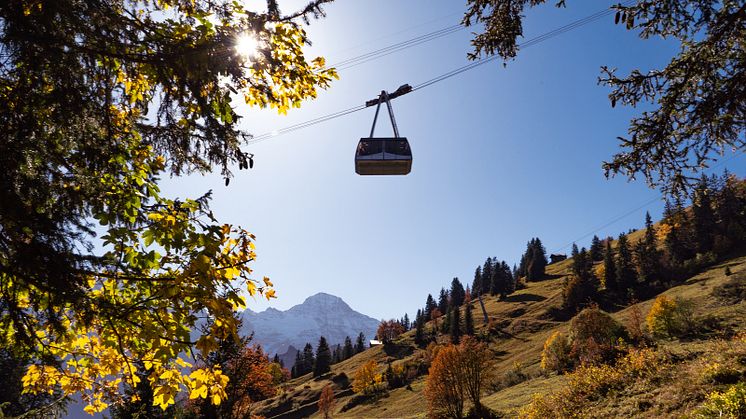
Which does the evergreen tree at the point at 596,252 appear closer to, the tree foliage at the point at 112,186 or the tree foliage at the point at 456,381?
the tree foliage at the point at 456,381

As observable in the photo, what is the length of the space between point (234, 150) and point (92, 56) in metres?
1.35

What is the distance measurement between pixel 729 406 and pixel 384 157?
468 inches

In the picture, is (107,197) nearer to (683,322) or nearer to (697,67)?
(697,67)

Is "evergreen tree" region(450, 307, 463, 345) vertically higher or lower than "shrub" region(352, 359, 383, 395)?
higher

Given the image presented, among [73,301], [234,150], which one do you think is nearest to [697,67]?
[234,150]

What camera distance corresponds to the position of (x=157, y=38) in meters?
3.19

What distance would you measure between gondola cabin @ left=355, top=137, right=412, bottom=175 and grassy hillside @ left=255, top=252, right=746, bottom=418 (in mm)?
12430

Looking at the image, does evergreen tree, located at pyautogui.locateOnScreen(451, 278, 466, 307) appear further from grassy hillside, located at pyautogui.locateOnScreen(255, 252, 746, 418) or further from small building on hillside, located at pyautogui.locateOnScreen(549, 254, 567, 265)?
small building on hillside, located at pyautogui.locateOnScreen(549, 254, 567, 265)

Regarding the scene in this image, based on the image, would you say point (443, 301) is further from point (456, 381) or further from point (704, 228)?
point (456, 381)

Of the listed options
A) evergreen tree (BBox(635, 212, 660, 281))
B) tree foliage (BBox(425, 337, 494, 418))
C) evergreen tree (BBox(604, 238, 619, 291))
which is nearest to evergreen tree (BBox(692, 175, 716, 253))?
evergreen tree (BBox(635, 212, 660, 281))

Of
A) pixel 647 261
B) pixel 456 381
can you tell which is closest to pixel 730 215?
pixel 647 261

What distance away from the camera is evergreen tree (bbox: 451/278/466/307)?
460ft

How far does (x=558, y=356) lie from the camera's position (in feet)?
137

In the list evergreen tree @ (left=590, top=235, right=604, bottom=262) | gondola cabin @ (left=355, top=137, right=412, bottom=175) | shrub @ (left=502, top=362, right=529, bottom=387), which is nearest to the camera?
gondola cabin @ (left=355, top=137, right=412, bottom=175)
